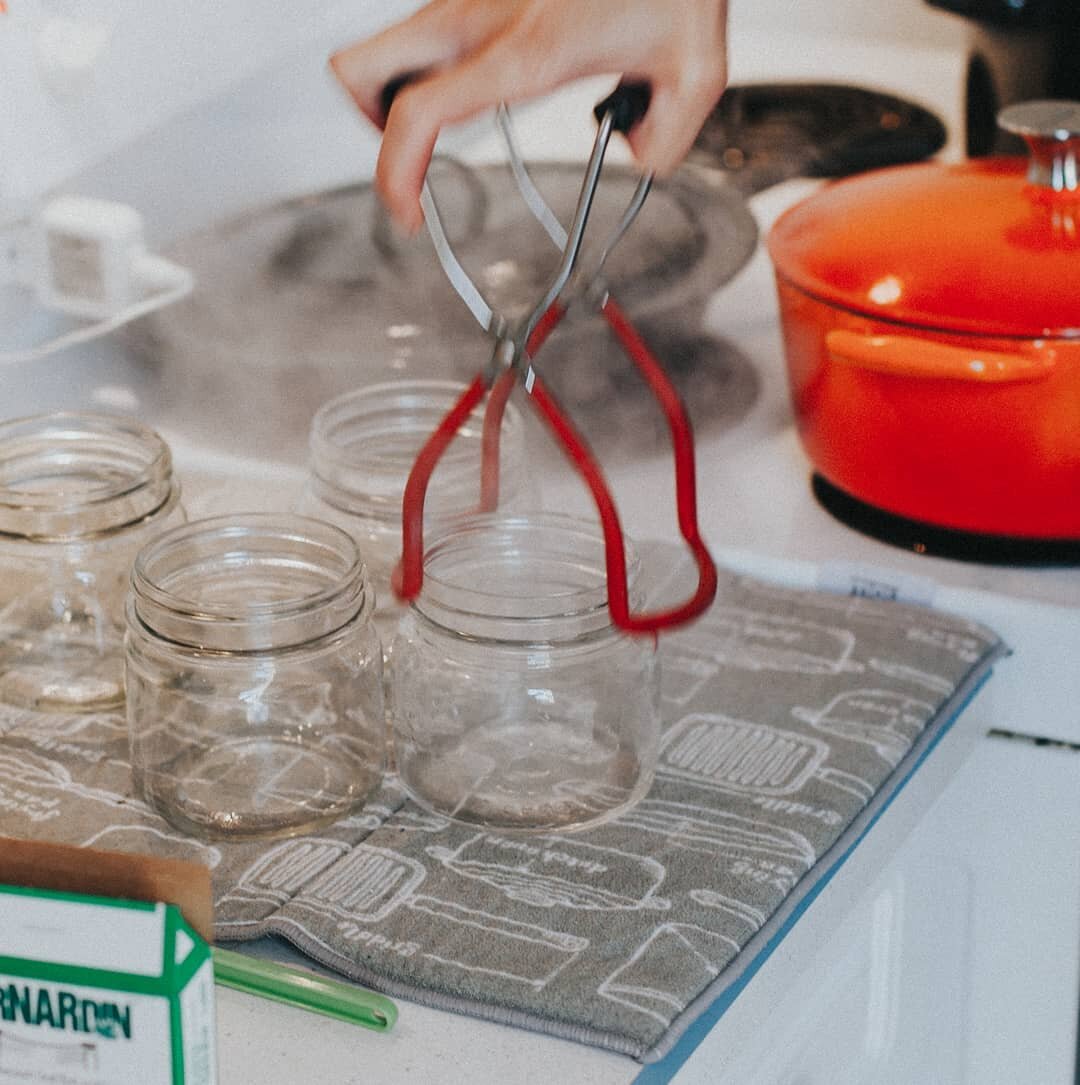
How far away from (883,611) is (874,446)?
3.9 inches

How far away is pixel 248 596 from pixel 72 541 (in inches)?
3.6

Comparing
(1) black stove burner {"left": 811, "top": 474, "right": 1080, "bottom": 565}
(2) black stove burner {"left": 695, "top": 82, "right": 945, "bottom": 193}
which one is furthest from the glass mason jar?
(2) black stove burner {"left": 695, "top": 82, "right": 945, "bottom": 193}

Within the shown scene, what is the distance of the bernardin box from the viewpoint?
44 cm

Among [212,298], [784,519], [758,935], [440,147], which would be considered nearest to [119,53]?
[212,298]

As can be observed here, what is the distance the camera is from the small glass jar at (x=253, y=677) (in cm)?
66

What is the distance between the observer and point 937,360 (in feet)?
2.82

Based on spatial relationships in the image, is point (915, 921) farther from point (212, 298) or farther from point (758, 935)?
point (212, 298)

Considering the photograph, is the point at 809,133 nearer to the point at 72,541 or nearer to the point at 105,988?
the point at 72,541

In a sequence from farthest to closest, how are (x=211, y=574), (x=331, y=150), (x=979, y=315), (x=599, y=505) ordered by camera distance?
(x=331, y=150)
(x=979, y=315)
(x=211, y=574)
(x=599, y=505)

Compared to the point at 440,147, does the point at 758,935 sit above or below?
below

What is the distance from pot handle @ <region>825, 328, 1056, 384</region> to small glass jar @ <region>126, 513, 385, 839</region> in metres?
0.33

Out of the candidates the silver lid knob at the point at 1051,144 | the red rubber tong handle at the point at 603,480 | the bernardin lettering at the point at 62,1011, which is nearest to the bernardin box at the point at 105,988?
the bernardin lettering at the point at 62,1011

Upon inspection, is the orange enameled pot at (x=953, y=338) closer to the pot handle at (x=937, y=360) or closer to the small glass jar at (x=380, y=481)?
the pot handle at (x=937, y=360)

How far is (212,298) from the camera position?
3.80ft
